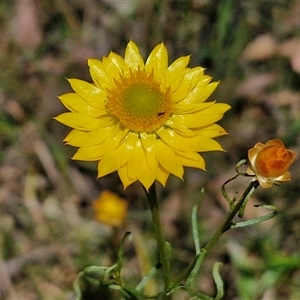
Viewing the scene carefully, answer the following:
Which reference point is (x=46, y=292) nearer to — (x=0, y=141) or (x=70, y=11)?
(x=0, y=141)

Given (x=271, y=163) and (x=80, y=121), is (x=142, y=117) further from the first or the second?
(x=271, y=163)

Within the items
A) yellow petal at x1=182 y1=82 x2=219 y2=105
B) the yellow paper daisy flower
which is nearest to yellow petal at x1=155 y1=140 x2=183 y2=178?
the yellow paper daisy flower

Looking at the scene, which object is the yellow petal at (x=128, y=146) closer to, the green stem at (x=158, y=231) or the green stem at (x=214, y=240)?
the green stem at (x=158, y=231)

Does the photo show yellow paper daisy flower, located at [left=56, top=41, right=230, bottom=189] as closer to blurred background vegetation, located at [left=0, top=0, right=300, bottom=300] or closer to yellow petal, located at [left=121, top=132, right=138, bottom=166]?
yellow petal, located at [left=121, top=132, right=138, bottom=166]

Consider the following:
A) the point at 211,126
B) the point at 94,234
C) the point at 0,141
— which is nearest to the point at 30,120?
the point at 0,141

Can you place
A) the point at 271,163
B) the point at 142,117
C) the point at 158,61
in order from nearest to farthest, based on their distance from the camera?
the point at 271,163
the point at 142,117
the point at 158,61

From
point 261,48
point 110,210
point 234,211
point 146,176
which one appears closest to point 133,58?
point 146,176

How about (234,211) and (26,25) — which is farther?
(26,25)
